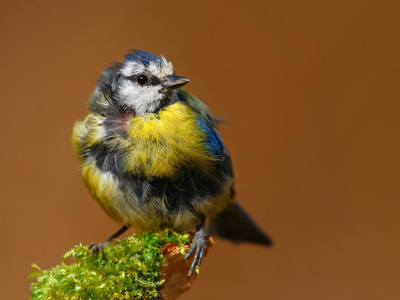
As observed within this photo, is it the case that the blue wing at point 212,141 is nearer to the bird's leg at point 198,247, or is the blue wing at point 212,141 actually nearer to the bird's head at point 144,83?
the bird's head at point 144,83

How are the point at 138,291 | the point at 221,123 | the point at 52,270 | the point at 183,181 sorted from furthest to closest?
the point at 221,123, the point at 183,181, the point at 52,270, the point at 138,291

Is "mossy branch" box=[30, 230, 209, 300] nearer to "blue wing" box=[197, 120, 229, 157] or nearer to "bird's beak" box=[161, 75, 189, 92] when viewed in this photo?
"blue wing" box=[197, 120, 229, 157]

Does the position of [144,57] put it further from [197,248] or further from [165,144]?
[197,248]

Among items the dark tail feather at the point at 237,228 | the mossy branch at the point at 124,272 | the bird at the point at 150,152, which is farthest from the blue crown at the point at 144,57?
the dark tail feather at the point at 237,228

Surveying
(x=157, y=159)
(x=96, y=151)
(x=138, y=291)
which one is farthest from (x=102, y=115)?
(x=138, y=291)

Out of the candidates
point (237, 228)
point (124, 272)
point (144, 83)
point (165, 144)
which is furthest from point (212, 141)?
point (237, 228)

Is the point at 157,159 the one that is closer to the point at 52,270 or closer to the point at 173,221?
the point at 173,221

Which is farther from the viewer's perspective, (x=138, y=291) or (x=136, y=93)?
(x=136, y=93)

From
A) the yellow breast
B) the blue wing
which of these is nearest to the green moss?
the yellow breast
